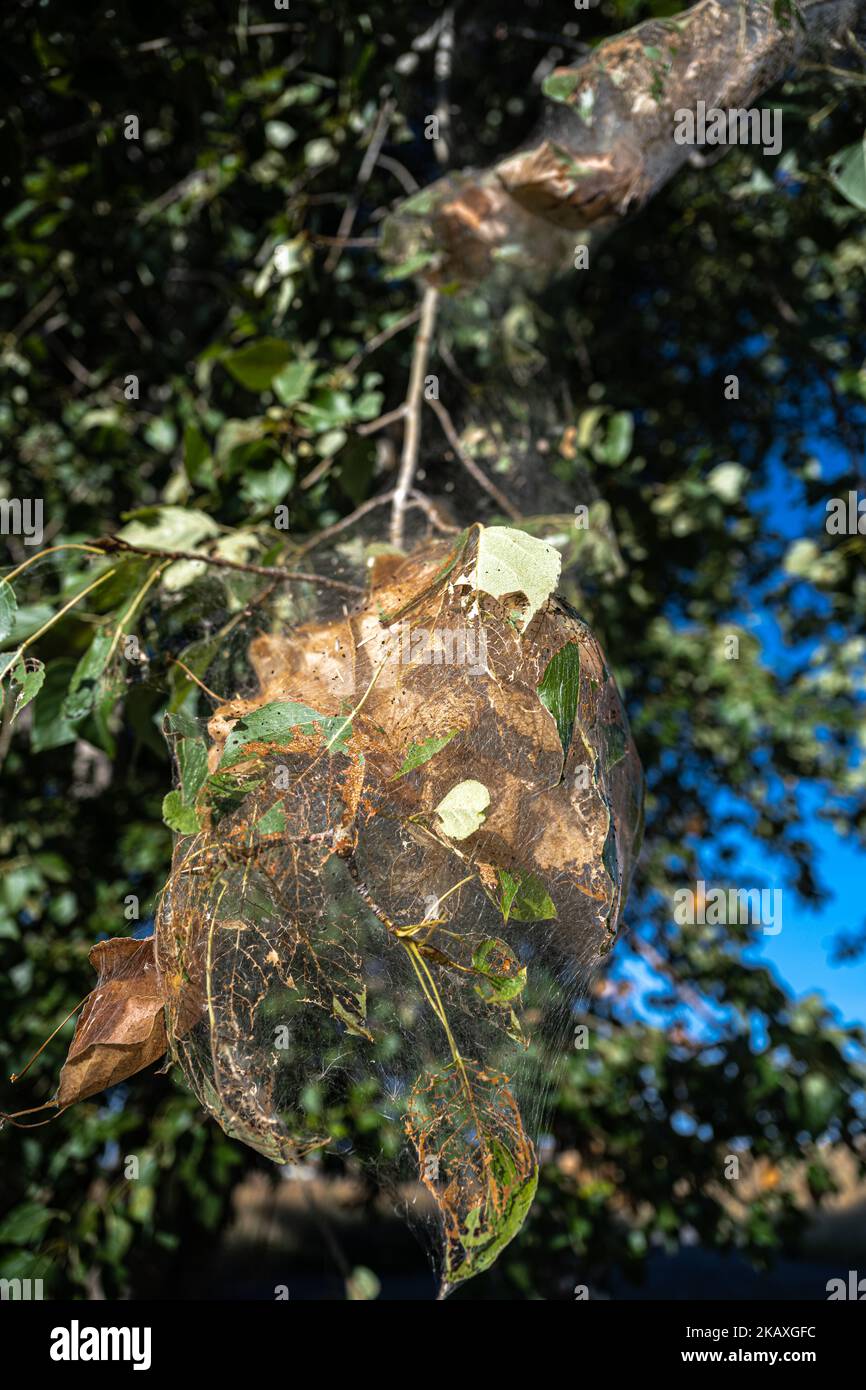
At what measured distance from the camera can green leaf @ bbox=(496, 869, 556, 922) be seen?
31.5 inches

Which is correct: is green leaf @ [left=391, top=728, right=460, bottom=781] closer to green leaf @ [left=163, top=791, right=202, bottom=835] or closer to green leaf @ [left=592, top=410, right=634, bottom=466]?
green leaf @ [left=163, top=791, right=202, bottom=835]

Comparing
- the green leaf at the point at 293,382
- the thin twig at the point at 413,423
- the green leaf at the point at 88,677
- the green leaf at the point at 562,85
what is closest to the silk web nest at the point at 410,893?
the green leaf at the point at 88,677

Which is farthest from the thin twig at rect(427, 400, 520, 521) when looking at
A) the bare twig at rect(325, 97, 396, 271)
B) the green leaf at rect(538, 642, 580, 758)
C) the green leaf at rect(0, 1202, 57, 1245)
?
the green leaf at rect(0, 1202, 57, 1245)

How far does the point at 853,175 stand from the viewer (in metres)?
1.45

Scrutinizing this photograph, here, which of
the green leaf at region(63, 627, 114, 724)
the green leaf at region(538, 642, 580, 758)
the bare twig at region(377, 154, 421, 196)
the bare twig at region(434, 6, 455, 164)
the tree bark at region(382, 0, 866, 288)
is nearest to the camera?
the green leaf at region(538, 642, 580, 758)

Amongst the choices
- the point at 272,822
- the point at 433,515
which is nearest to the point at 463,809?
the point at 272,822

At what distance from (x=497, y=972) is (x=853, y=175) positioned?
1.34 m

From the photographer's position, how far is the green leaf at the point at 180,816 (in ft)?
2.72

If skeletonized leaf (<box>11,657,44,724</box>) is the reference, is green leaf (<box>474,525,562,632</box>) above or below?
above

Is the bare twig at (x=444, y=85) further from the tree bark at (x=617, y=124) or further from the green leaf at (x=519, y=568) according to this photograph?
the green leaf at (x=519, y=568)

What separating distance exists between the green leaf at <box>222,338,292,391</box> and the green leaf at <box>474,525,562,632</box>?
1.06 meters

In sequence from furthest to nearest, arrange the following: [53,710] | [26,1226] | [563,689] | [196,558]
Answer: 1. [26,1226]
2. [53,710]
3. [196,558]
4. [563,689]

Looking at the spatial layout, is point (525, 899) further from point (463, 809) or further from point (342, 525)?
point (342, 525)

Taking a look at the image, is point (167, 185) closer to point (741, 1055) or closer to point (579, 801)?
point (579, 801)
